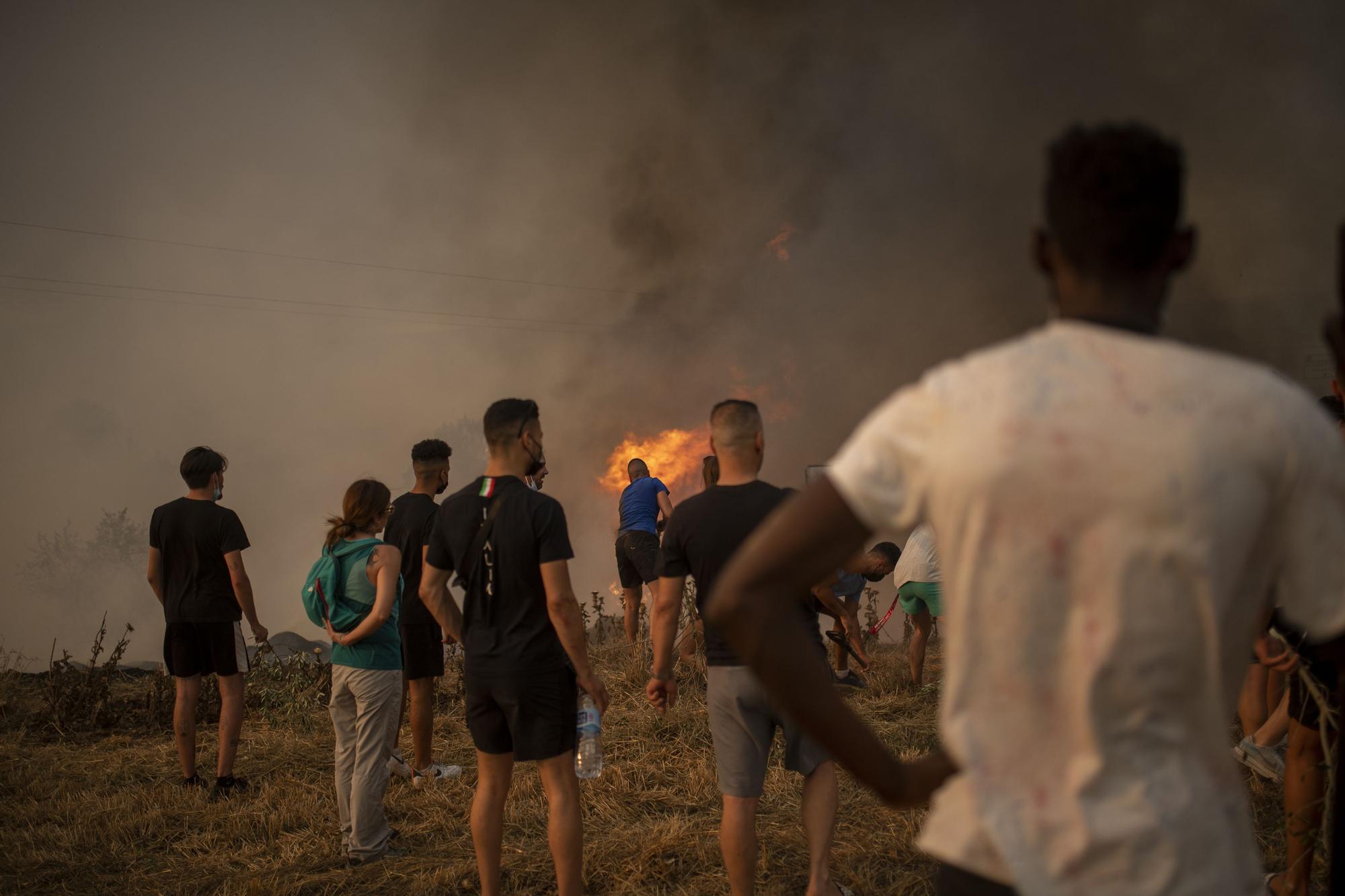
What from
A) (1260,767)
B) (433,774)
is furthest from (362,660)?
(1260,767)

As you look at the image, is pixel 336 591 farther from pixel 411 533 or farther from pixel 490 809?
pixel 490 809

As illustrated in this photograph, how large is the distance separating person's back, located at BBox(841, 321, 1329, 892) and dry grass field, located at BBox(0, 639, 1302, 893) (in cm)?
373

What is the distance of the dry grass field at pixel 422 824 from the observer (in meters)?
5.00

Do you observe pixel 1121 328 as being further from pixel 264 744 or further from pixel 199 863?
pixel 264 744

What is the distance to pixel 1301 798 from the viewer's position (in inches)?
150

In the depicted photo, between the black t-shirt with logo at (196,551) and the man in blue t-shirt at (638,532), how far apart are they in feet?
12.8

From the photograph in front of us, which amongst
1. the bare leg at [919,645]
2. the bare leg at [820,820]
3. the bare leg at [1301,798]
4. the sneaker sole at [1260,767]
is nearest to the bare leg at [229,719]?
the bare leg at [820,820]

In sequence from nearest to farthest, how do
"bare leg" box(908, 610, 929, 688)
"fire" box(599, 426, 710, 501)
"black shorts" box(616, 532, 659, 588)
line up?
"bare leg" box(908, 610, 929, 688)
"black shorts" box(616, 532, 659, 588)
"fire" box(599, 426, 710, 501)

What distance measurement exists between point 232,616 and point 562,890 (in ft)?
11.5

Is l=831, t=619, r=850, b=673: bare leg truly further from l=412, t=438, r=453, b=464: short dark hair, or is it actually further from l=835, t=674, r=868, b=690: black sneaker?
l=412, t=438, r=453, b=464: short dark hair

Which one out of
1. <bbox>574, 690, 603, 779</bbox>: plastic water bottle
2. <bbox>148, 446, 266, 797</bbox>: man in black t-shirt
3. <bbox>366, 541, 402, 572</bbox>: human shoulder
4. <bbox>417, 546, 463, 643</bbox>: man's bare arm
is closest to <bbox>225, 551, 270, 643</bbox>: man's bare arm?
<bbox>148, 446, 266, 797</bbox>: man in black t-shirt

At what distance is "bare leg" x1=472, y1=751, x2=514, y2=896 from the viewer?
4.26 m

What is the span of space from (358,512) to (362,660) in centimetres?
78

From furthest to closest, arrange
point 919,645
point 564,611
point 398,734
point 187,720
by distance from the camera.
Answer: point 919,645 → point 398,734 → point 187,720 → point 564,611
